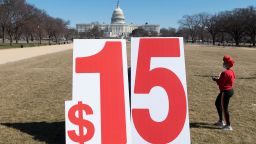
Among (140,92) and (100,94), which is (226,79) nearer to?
(140,92)

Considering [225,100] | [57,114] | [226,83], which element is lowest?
[57,114]

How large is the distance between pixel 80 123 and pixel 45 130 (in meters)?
3.17

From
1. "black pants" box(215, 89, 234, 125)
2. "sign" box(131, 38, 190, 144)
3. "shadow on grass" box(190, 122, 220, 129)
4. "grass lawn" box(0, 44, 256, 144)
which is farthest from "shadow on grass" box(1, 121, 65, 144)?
"black pants" box(215, 89, 234, 125)

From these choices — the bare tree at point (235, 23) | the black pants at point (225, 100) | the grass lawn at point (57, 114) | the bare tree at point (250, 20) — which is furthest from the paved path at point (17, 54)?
the bare tree at point (235, 23)

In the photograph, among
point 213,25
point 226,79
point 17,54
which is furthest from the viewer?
point 213,25

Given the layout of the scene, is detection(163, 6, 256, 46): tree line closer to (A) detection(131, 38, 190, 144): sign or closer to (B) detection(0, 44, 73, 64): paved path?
(B) detection(0, 44, 73, 64): paved path

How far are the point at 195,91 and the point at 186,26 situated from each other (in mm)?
138195

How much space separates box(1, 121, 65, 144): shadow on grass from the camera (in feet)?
24.1

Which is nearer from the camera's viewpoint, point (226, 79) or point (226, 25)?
point (226, 79)

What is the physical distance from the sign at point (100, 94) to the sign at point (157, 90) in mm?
160

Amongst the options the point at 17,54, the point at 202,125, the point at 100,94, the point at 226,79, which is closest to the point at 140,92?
the point at 100,94

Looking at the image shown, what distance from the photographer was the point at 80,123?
505cm

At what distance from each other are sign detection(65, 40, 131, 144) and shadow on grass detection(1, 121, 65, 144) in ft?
7.10

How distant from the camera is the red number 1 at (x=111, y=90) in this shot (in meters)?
5.21
